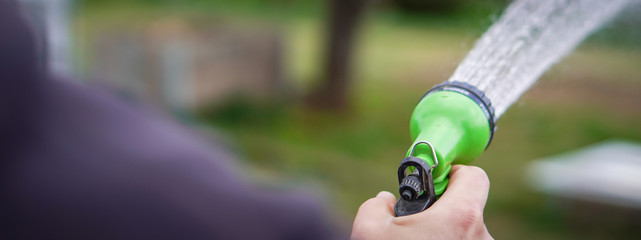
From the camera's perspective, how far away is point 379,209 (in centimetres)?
99

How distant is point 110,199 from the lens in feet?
2.51

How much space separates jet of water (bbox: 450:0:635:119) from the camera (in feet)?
3.82

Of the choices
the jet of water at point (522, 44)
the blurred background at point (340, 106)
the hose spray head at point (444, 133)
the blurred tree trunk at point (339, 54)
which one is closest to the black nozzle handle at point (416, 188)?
the hose spray head at point (444, 133)

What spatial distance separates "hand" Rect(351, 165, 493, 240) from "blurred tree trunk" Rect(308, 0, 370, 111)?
658cm

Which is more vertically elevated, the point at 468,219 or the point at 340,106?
the point at 340,106

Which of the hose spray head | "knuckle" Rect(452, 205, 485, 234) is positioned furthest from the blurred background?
"knuckle" Rect(452, 205, 485, 234)

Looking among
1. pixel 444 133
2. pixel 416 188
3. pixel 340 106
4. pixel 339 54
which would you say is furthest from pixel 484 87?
pixel 340 106

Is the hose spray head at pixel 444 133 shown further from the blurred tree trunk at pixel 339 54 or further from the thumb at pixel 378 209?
the blurred tree trunk at pixel 339 54

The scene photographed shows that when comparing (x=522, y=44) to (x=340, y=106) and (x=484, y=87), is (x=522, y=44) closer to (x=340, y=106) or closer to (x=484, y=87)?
(x=484, y=87)

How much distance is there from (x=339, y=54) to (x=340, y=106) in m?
0.67

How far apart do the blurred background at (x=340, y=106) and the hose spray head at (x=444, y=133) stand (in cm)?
406

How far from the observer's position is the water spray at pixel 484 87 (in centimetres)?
98

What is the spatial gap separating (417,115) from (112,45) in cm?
701

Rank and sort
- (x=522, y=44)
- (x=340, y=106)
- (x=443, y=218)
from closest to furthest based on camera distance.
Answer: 1. (x=443, y=218)
2. (x=522, y=44)
3. (x=340, y=106)
